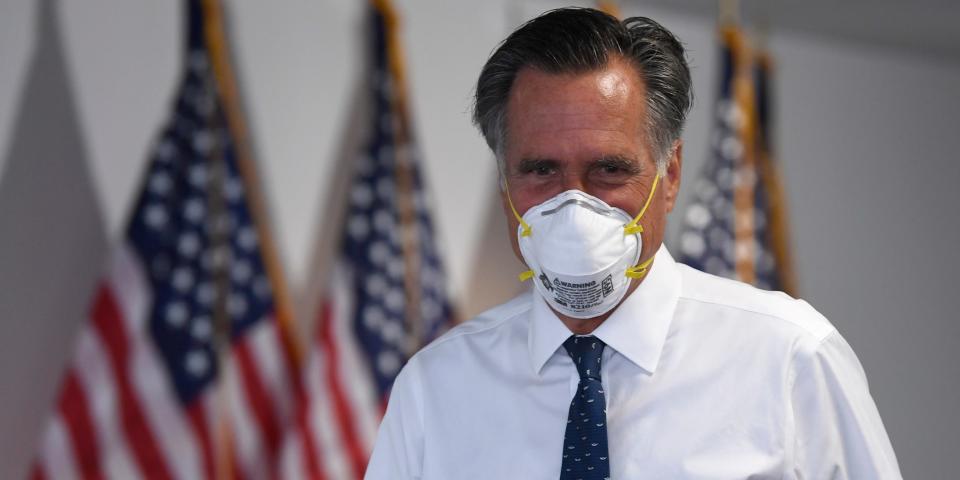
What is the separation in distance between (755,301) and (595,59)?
35 cm

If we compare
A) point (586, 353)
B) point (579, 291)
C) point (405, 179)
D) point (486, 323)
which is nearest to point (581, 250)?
point (579, 291)

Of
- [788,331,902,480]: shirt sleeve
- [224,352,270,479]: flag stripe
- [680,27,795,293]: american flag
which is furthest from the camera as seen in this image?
[680,27,795,293]: american flag

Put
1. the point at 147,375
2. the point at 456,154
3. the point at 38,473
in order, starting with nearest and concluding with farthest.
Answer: the point at 38,473 < the point at 147,375 < the point at 456,154

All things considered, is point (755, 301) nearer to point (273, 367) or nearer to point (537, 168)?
point (537, 168)

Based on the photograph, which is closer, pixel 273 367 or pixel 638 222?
pixel 638 222

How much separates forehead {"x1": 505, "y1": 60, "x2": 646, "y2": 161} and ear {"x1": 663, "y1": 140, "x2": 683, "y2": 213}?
94 millimetres

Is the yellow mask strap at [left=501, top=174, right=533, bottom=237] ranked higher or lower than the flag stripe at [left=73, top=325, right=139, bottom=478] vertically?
higher

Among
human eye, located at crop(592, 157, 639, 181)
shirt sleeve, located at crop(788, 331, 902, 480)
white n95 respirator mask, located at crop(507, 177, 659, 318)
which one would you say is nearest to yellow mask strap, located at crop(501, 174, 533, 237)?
white n95 respirator mask, located at crop(507, 177, 659, 318)

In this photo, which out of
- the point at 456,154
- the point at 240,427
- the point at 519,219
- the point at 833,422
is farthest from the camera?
the point at 456,154

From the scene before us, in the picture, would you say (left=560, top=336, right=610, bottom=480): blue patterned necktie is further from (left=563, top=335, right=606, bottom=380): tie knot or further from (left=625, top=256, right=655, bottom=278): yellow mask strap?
(left=625, top=256, right=655, bottom=278): yellow mask strap

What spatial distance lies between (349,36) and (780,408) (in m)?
2.25

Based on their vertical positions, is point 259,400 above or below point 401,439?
below

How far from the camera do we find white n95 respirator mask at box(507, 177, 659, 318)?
1290 mm

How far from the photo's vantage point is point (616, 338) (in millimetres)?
1371
